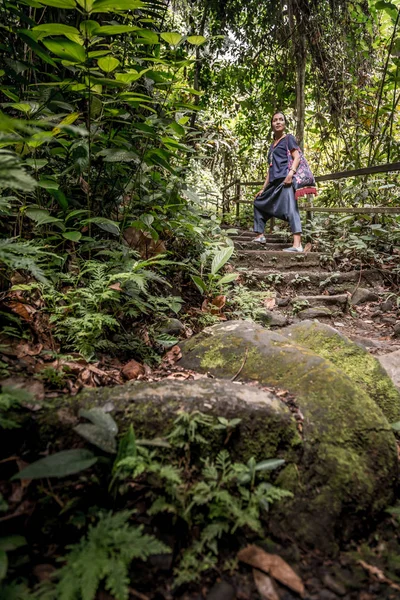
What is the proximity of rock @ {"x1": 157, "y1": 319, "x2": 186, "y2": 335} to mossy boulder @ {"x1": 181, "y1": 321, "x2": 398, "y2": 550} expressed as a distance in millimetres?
601

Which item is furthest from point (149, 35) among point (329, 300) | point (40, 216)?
point (329, 300)

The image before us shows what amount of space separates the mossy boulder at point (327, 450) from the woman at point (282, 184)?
3.30 meters

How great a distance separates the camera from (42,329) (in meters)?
1.86

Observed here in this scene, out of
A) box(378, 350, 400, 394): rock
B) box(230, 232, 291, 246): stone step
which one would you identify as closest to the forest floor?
box(378, 350, 400, 394): rock

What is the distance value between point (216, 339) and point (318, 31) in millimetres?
6503

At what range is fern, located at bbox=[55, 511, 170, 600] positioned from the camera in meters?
0.88

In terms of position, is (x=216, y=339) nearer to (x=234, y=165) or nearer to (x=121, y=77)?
(x=121, y=77)

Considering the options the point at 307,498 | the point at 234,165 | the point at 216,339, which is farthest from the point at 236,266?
the point at 234,165

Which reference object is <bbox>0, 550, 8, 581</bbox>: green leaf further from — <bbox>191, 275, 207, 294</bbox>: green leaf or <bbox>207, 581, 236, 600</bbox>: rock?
<bbox>191, 275, 207, 294</bbox>: green leaf

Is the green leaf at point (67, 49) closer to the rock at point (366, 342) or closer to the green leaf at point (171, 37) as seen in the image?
the green leaf at point (171, 37)

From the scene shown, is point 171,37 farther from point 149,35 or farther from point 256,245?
point 256,245

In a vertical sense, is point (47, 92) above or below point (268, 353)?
above

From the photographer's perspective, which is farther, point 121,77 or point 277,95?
point 277,95

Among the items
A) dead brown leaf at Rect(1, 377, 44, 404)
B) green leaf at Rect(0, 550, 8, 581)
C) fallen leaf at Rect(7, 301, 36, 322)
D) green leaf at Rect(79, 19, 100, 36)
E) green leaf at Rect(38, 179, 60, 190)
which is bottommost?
green leaf at Rect(0, 550, 8, 581)
